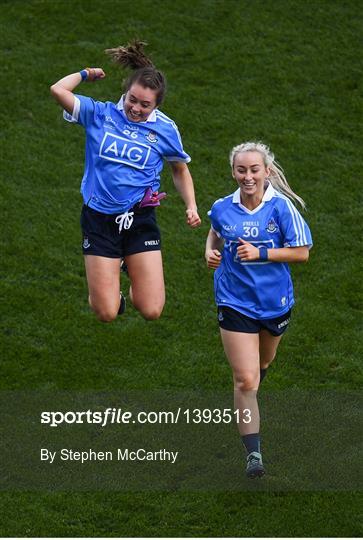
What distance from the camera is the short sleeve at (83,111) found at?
355 inches

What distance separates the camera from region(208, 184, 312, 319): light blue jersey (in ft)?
28.5

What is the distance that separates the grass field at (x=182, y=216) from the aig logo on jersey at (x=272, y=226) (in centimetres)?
198

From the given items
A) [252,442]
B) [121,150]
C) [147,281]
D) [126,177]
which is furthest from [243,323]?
[121,150]

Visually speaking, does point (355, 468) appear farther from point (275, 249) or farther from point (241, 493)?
point (275, 249)

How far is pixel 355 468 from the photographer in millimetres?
9383

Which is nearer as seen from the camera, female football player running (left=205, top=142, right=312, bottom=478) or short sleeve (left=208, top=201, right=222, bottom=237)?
female football player running (left=205, top=142, right=312, bottom=478)

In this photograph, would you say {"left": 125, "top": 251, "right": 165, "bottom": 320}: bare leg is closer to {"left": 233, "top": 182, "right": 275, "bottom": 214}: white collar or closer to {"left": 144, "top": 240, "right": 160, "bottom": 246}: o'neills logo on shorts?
{"left": 144, "top": 240, "right": 160, "bottom": 246}: o'neills logo on shorts

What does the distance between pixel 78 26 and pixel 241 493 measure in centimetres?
847

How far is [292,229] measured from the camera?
8.67 m

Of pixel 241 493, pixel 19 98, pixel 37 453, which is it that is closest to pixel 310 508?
pixel 241 493

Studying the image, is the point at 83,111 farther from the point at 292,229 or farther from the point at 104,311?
the point at 292,229

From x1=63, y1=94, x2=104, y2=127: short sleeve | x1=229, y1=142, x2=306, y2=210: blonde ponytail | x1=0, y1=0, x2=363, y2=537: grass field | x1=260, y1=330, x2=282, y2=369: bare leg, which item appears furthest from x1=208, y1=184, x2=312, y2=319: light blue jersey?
x1=0, y1=0, x2=363, y2=537: grass field

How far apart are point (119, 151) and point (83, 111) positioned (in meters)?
0.40

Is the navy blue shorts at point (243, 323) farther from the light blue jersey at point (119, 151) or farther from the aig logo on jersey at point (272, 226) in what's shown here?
the light blue jersey at point (119, 151)
